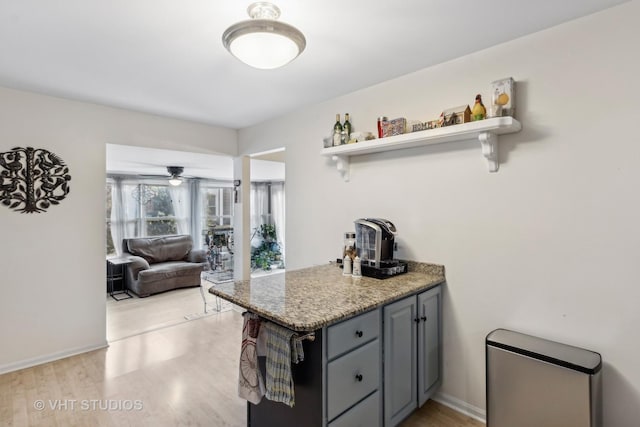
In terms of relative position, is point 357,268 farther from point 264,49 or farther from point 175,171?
point 175,171

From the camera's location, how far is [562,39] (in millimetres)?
1807

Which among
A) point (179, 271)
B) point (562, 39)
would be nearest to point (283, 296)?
point (562, 39)

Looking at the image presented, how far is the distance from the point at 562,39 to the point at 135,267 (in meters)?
5.89

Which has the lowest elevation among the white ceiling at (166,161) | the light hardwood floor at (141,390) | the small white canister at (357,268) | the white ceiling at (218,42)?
the light hardwood floor at (141,390)

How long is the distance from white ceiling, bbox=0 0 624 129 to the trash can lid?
5.79 feet

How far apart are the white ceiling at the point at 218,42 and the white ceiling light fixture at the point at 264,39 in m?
0.08

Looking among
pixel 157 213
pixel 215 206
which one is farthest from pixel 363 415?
pixel 215 206

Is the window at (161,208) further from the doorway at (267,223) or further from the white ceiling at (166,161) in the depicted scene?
the doorway at (267,223)

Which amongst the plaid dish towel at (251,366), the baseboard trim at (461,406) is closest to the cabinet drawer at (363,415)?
the plaid dish towel at (251,366)

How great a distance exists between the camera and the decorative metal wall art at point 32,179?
2.74 metres

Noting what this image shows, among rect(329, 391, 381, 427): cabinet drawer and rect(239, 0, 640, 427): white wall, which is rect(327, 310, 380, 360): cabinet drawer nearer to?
rect(329, 391, 381, 427): cabinet drawer

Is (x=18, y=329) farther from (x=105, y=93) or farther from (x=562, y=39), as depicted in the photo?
(x=562, y=39)

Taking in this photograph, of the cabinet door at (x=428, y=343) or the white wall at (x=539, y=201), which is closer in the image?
the white wall at (x=539, y=201)

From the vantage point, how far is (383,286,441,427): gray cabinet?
1.81 metres
